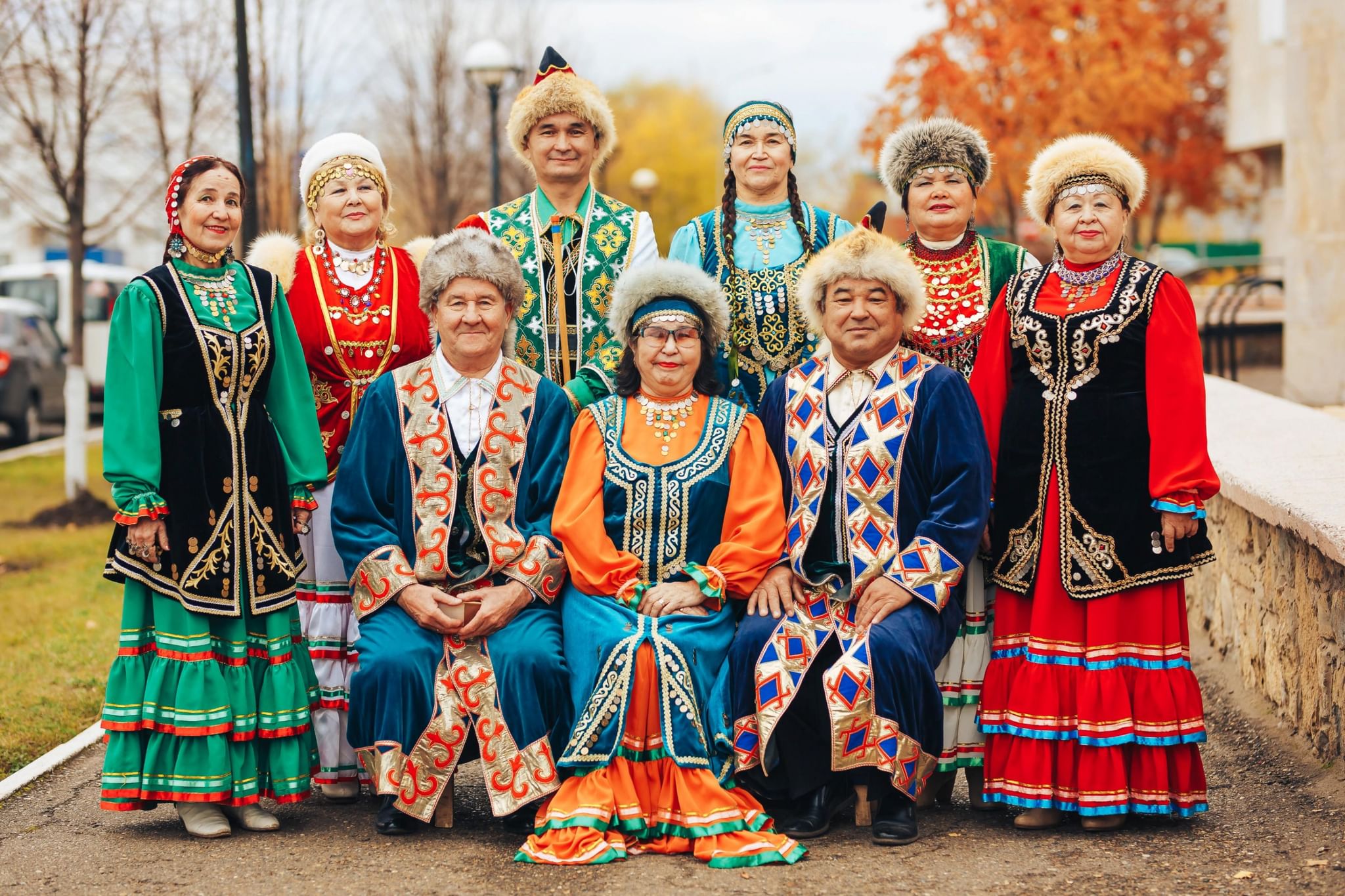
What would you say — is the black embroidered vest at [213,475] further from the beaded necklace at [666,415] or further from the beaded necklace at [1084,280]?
the beaded necklace at [1084,280]

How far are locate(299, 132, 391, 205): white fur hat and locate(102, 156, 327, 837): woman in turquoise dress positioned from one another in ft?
1.70

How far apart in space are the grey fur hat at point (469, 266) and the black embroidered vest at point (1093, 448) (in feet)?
5.74

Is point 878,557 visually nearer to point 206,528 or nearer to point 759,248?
point 759,248

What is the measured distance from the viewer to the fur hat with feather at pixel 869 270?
15.5ft

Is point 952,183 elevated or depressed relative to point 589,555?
elevated

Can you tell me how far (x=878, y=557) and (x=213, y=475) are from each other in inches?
87.8

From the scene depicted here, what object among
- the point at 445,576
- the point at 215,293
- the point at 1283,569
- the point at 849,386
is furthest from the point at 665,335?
the point at 1283,569

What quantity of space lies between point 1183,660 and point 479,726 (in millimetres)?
2287

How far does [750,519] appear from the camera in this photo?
15.6 feet

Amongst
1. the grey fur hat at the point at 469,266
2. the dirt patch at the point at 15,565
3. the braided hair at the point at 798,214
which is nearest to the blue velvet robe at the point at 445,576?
the grey fur hat at the point at 469,266

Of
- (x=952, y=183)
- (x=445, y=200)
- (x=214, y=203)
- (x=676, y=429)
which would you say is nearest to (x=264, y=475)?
(x=214, y=203)

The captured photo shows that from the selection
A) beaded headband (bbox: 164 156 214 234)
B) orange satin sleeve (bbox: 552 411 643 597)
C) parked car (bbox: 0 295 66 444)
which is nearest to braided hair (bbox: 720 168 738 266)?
orange satin sleeve (bbox: 552 411 643 597)

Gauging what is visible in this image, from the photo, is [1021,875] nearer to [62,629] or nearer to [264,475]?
[264,475]

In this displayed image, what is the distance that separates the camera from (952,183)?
512 centimetres
